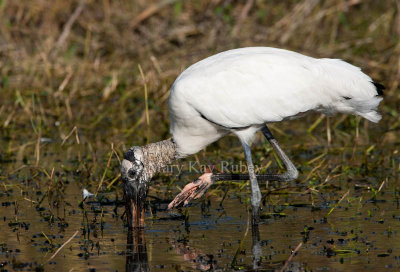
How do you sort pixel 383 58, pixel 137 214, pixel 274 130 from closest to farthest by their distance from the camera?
1. pixel 137 214
2. pixel 274 130
3. pixel 383 58

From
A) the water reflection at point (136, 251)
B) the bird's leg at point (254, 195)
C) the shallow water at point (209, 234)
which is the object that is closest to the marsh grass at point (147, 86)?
the shallow water at point (209, 234)

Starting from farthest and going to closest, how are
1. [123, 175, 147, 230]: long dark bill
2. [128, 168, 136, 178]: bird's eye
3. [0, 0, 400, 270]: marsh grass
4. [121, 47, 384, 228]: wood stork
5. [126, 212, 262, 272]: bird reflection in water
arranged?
[0, 0, 400, 270]: marsh grass, [128, 168, 136, 178]: bird's eye, [121, 47, 384, 228]: wood stork, [123, 175, 147, 230]: long dark bill, [126, 212, 262, 272]: bird reflection in water

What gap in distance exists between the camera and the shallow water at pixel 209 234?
5.23 meters

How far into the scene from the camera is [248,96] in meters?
6.53

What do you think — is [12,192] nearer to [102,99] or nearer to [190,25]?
[102,99]

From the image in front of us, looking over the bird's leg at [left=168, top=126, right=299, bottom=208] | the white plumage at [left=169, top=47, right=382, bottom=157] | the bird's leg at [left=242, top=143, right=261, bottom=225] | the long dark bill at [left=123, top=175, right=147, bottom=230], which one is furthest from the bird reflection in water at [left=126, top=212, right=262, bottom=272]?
the white plumage at [left=169, top=47, right=382, bottom=157]

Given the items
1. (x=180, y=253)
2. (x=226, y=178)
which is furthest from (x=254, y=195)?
(x=180, y=253)

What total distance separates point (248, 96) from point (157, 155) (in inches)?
41.2

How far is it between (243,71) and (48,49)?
6.44 m

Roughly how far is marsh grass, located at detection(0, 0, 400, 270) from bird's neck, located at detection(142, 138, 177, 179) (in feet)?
1.45

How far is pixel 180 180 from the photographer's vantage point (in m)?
8.01

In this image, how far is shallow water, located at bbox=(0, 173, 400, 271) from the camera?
5.23 metres

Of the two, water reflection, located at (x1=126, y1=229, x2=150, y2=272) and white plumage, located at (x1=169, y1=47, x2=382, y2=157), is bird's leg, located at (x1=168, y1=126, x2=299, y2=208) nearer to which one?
white plumage, located at (x1=169, y1=47, x2=382, y2=157)

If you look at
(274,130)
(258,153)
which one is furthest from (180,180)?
(274,130)
